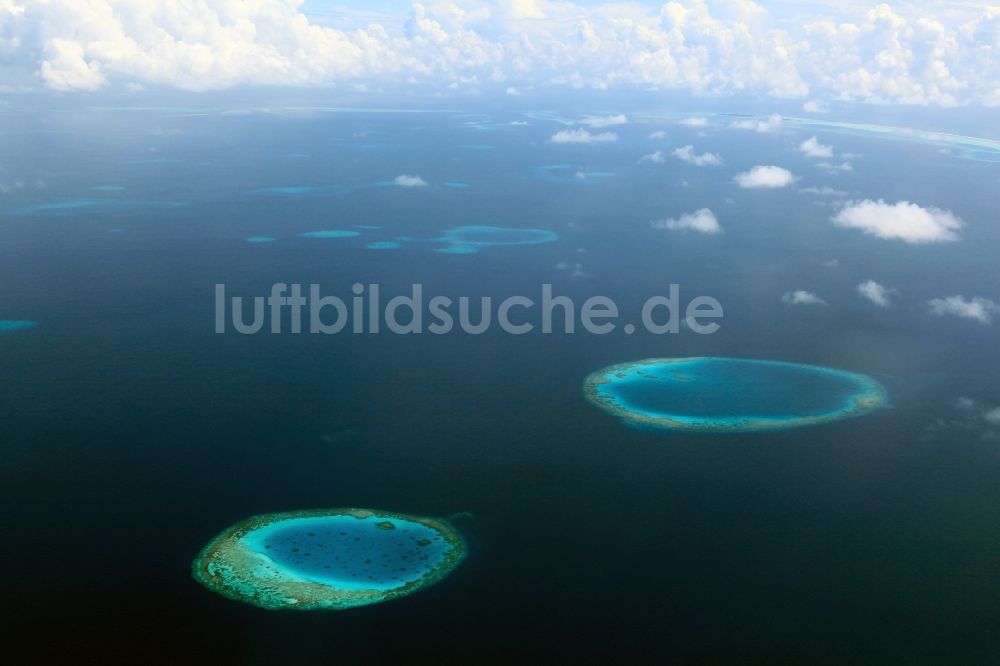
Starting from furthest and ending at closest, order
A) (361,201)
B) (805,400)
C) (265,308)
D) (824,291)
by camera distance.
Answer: (361,201), (824,291), (265,308), (805,400)

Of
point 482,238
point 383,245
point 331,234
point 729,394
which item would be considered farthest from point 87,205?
point 729,394

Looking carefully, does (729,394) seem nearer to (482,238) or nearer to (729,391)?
(729,391)

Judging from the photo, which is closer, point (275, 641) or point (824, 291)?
point (275, 641)

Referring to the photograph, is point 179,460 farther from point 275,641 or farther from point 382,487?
point 275,641

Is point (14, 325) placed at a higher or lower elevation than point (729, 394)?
higher

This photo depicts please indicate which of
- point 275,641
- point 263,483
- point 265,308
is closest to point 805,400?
point 263,483

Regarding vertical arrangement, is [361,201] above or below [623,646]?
above

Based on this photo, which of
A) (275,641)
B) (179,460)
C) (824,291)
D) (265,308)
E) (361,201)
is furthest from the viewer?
(361,201)
